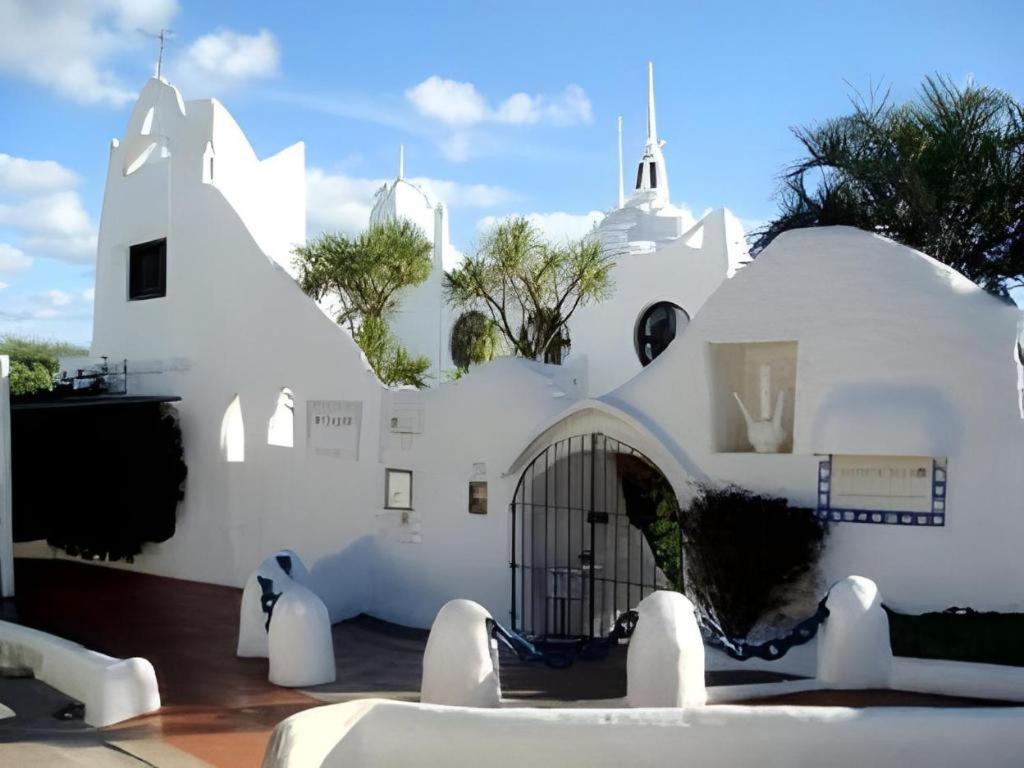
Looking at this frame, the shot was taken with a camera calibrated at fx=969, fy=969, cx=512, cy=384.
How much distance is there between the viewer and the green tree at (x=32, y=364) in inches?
1121

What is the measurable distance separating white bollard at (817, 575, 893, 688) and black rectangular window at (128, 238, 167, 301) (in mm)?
12113

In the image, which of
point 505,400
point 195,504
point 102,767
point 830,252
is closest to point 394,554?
point 505,400

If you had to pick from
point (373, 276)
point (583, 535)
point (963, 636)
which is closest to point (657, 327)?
point (373, 276)

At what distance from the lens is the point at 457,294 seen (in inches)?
645

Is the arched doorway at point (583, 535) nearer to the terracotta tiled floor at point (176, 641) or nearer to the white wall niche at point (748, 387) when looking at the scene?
the white wall niche at point (748, 387)

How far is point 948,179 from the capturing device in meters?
11.1

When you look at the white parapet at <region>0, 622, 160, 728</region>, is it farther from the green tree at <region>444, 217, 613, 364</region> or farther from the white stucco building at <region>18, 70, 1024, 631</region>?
the green tree at <region>444, 217, 613, 364</region>

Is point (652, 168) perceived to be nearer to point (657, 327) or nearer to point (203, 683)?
point (657, 327)

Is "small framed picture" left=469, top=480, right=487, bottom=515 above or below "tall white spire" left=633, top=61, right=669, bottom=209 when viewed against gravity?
below

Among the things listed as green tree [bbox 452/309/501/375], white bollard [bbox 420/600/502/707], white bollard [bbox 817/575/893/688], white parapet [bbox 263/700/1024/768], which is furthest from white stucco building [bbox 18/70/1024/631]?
white bollard [bbox 420/600/502/707]

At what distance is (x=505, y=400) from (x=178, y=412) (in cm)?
649

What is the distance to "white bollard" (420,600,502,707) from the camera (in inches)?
290

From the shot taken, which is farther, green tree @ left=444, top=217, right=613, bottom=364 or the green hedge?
green tree @ left=444, top=217, right=613, bottom=364

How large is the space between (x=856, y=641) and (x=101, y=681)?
250 inches
